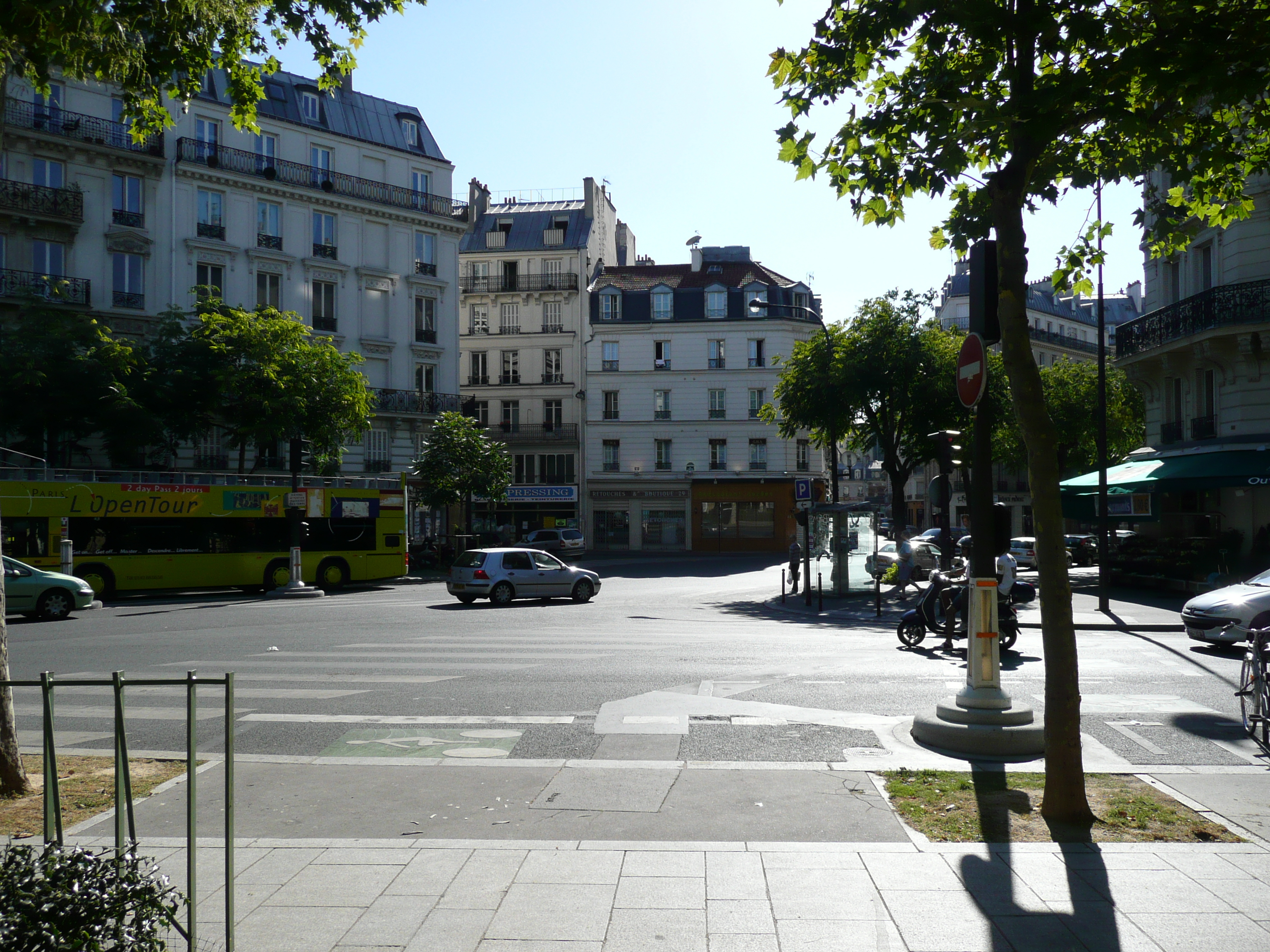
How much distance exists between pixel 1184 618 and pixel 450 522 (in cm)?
4395

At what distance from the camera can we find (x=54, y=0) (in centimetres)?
559

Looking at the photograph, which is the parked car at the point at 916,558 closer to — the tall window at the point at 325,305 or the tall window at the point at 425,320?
the tall window at the point at 425,320

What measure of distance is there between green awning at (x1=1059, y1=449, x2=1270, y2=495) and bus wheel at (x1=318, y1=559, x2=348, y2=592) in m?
20.8

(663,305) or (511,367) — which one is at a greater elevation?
(663,305)

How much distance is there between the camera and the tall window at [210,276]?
38531 millimetres

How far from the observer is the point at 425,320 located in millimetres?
45750

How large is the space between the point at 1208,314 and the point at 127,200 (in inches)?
1437

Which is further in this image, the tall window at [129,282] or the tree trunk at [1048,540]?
the tall window at [129,282]

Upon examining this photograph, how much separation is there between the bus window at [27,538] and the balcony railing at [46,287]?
12.0 meters

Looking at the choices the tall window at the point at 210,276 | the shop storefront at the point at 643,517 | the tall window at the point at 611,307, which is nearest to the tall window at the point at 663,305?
the tall window at the point at 611,307

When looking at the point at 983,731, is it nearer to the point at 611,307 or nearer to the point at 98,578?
the point at 98,578

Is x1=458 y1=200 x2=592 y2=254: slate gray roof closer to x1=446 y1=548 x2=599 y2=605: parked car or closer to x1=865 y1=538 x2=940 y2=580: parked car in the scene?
x1=865 y1=538 x2=940 y2=580: parked car

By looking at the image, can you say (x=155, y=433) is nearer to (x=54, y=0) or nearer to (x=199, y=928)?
(x=54, y=0)

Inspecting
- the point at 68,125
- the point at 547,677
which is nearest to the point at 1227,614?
the point at 547,677
